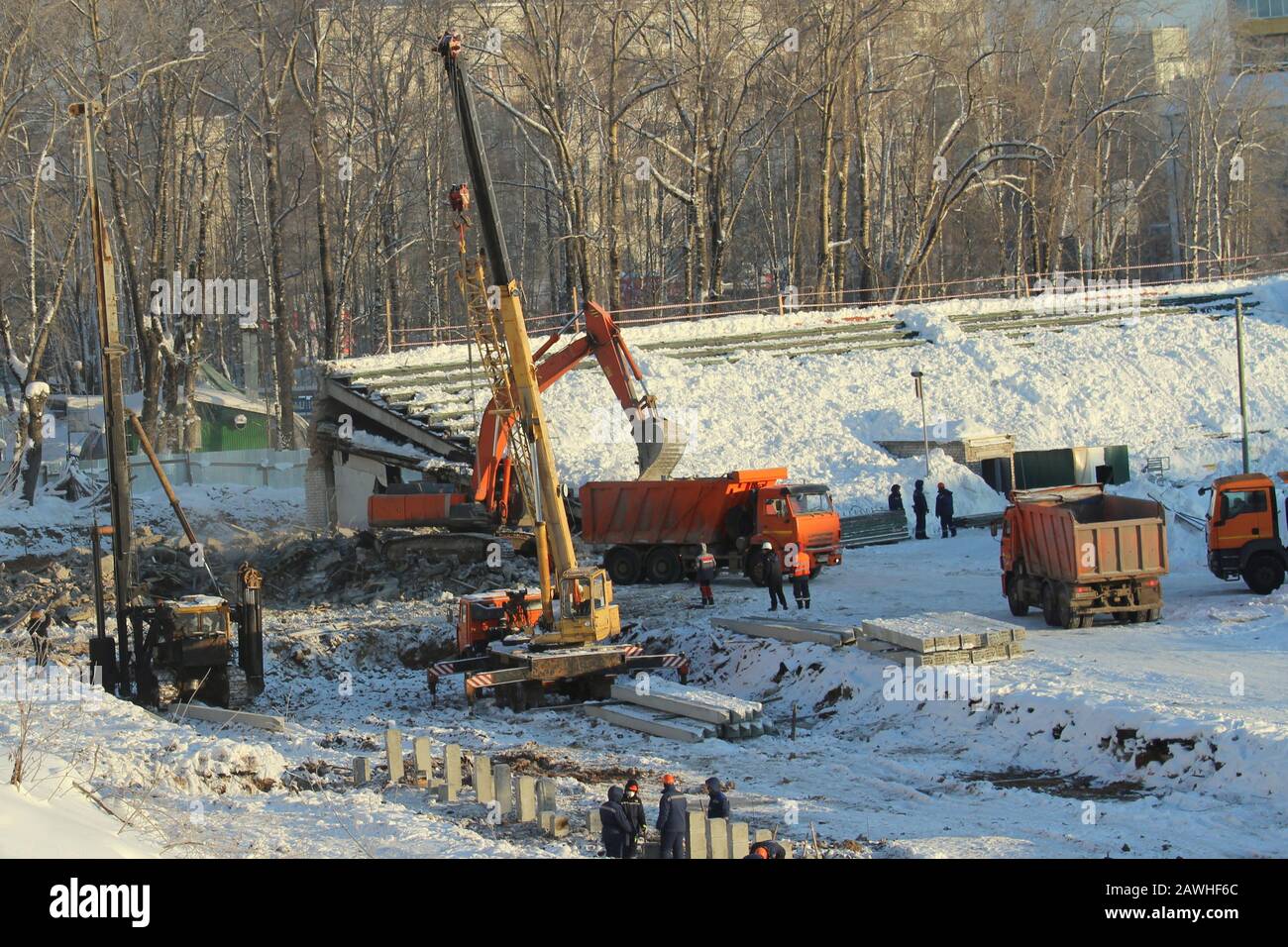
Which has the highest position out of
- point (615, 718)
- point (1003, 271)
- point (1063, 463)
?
point (1003, 271)

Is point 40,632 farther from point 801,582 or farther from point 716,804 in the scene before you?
point 716,804

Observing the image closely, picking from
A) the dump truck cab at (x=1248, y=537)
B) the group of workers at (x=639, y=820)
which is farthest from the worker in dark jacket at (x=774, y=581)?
the group of workers at (x=639, y=820)

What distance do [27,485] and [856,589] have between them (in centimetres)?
2534

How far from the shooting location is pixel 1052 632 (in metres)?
22.3

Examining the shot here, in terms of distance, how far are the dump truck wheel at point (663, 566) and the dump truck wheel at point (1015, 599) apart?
28.0 feet

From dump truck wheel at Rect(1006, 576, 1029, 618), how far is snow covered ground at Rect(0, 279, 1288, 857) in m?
0.33

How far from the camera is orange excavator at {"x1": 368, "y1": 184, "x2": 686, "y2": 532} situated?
28812 millimetres

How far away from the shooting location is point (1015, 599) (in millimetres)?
24172

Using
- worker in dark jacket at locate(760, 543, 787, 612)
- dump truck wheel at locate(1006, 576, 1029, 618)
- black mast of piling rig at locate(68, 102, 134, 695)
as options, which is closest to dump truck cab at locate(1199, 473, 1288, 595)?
dump truck wheel at locate(1006, 576, 1029, 618)

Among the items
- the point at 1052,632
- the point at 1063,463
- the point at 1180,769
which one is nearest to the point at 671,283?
the point at 1063,463

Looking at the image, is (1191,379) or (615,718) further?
(1191,379)

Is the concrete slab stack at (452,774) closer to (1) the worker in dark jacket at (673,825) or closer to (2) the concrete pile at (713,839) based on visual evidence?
(2) the concrete pile at (713,839)

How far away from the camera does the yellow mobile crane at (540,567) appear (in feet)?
70.4
